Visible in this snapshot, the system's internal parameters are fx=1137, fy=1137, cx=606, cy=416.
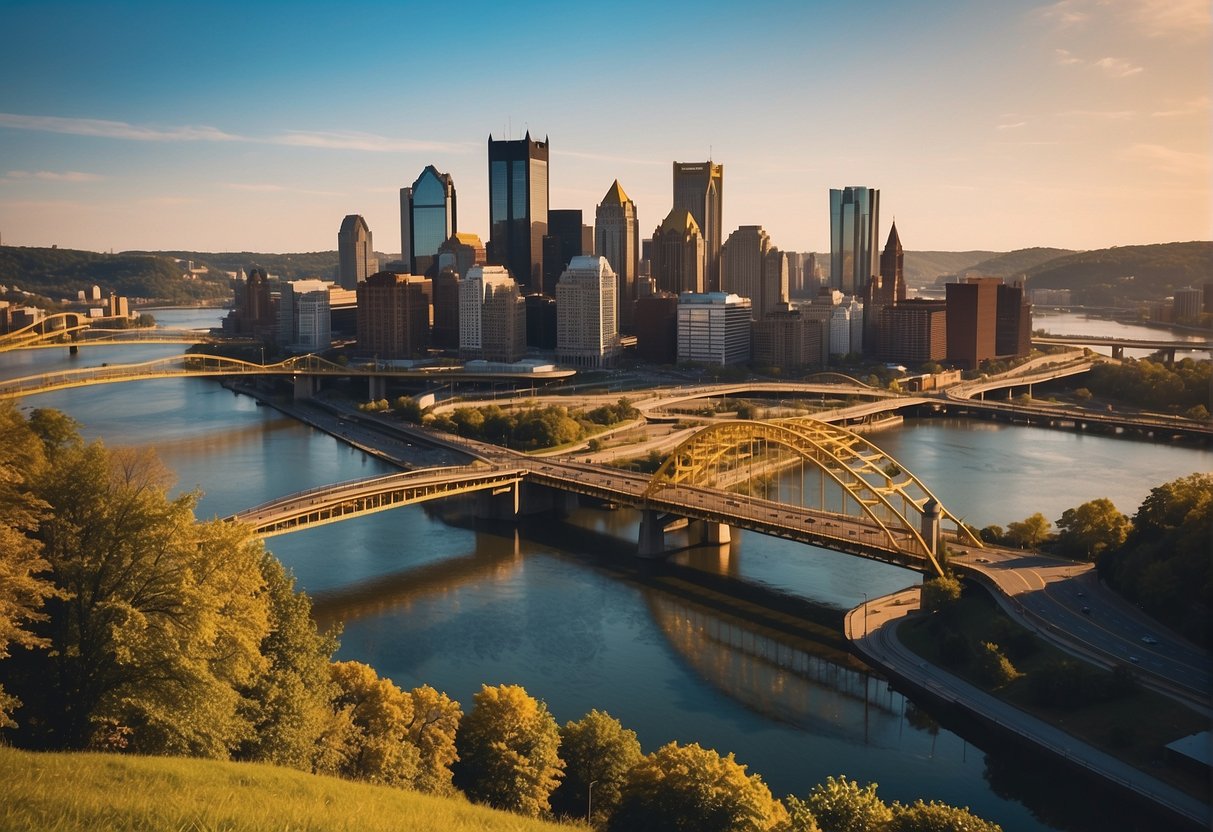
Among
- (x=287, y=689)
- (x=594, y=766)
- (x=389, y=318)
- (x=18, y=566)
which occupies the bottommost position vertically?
(x=594, y=766)

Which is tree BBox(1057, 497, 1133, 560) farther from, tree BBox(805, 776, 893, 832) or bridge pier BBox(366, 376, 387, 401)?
bridge pier BBox(366, 376, 387, 401)

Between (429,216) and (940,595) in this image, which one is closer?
(940,595)

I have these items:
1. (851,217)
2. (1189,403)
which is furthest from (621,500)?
(851,217)

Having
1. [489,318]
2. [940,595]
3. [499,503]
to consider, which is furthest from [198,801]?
[489,318]

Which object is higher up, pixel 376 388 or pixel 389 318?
pixel 389 318

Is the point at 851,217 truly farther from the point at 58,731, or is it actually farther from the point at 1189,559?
the point at 58,731

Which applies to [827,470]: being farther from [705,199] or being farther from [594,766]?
[705,199]
